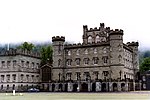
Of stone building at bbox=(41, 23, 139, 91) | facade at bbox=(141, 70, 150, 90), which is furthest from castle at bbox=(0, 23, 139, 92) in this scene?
facade at bbox=(141, 70, 150, 90)

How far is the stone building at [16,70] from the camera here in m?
86.5

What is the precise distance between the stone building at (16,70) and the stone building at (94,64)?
5095 mm

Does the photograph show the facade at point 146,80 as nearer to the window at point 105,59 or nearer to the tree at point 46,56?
the window at point 105,59

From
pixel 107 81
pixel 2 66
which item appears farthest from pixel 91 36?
pixel 2 66

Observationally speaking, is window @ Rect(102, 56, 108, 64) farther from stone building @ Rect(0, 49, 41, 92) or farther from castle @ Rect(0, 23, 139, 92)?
stone building @ Rect(0, 49, 41, 92)

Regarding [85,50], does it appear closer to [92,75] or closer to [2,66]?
[92,75]

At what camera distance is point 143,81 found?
313 ft

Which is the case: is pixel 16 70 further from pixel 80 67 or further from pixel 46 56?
pixel 80 67

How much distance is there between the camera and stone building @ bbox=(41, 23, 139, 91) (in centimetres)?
8125

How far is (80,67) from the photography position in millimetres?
88312

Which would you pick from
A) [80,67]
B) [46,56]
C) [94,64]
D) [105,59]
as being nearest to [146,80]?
[105,59]

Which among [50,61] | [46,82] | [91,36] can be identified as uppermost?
[91,36]

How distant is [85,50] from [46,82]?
45.6 feet

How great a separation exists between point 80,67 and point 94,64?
4182mm
